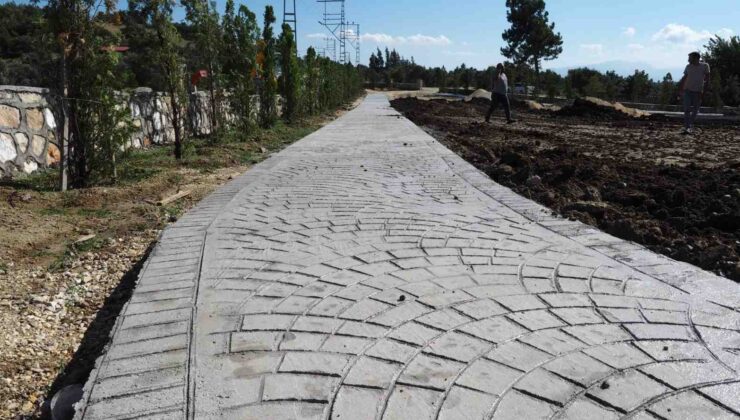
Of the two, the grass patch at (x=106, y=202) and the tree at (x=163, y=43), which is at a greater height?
the tree at (x=163, y=43)

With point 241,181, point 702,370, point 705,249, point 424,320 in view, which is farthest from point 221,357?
point 241,181

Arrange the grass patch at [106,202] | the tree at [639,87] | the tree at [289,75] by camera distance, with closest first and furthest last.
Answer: the grass patch at [106,202], the tree at [289,75], the tree at [639,87]

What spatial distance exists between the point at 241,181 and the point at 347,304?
411cm

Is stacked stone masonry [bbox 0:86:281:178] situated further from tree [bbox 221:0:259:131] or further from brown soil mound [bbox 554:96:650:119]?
brown soil mound [bbox 554:96:650:119]

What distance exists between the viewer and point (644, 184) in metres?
5.86

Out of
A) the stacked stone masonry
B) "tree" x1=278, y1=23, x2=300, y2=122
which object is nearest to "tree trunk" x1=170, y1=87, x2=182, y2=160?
the stacked stone masonry

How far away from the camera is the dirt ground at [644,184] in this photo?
3924 millimetres

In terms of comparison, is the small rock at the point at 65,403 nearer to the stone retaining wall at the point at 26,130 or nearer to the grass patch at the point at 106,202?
the grass patch at the point at 106,202

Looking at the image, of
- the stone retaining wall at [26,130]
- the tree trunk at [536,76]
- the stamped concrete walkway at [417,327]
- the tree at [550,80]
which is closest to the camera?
the stamped concrete walkway at [417,327]

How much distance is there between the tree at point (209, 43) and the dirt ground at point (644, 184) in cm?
481

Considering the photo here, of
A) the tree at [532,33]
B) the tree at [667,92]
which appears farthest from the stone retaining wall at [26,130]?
the tree at [532,33]

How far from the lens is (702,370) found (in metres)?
2.08

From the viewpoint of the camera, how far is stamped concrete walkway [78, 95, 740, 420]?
6.28 ft

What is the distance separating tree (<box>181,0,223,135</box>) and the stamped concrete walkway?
7.54 m
